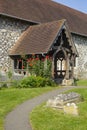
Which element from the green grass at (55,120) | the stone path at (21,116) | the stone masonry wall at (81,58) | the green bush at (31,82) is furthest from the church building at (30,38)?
the green grass at (55,120)

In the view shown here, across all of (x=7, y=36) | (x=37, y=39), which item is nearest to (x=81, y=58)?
(x=37, y=39)

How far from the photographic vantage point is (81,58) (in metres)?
33.2

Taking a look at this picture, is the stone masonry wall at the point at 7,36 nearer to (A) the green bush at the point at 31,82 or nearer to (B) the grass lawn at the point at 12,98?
(A) the green bush at the point at 31,82

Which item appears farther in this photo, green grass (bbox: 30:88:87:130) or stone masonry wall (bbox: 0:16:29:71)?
stone masonry wall (bbox: 0:16:29:71)

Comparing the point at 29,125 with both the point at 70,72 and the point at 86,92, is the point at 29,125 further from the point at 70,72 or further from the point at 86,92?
the point at 70,72

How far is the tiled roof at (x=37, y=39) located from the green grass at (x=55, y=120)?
9550mm

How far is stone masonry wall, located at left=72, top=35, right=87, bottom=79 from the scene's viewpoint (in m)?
32.2

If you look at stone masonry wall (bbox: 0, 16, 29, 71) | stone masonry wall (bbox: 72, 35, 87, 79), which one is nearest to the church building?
stone masonry wall (bbox: 0, 16, 29, 71)

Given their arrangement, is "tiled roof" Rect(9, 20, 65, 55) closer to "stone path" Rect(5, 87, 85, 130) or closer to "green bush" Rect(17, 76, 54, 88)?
"green bush" Rect(17, 76, 54, 88)

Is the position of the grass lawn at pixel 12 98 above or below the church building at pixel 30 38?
below

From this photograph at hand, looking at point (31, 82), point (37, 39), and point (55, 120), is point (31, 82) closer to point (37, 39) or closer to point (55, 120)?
point (37, 39)

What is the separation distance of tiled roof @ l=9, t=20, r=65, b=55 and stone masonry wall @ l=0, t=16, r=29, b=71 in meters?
0.53

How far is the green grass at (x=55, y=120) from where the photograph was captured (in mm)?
9445

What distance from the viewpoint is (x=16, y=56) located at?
943 inches
